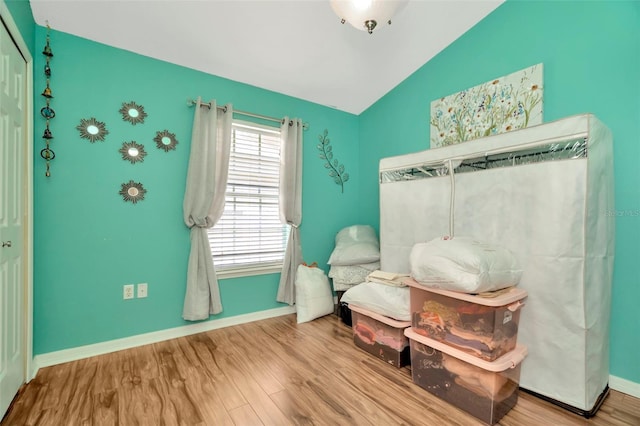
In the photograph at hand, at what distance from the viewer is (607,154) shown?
1.69 meters

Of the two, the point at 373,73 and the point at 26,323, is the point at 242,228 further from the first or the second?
the point at 373,73

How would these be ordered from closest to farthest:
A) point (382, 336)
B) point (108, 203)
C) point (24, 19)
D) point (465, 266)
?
point (465, 266) < point (24, 19) < point (382, 336) < point (108, 203)

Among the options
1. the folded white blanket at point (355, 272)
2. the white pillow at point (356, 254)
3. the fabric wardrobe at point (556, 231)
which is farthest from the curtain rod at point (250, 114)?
the fabric wardrobe at point (556, 231)

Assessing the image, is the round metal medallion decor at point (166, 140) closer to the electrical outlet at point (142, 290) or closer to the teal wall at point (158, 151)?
the teal wall at point (158, 151)

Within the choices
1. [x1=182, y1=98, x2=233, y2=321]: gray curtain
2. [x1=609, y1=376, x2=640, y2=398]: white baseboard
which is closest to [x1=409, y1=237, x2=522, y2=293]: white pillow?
[x1=609, y1=376, x2=640, y2=398]: white baseboard

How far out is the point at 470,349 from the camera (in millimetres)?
1559

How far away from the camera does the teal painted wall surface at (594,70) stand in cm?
175

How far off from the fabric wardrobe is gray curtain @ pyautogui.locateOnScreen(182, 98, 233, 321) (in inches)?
82.9

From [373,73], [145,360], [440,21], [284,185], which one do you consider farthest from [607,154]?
[145,360]

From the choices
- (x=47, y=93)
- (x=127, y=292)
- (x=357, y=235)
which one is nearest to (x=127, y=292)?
(x=127, y=292)

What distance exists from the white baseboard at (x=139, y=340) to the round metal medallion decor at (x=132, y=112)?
6.00 ft

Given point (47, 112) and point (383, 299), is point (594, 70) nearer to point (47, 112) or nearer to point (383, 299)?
point (383, 299)

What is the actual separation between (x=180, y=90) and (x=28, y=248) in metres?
1.67

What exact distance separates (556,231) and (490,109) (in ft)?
4.22
